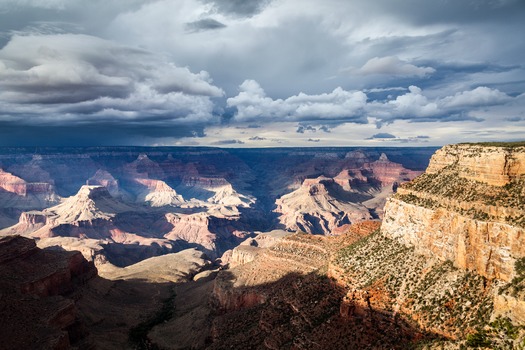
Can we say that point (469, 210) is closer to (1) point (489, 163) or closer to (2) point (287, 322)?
(1) point (489, 163)

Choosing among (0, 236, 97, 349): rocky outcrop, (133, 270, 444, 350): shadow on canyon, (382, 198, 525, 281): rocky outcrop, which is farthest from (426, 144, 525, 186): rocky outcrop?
(0, 236, 97, 349): rocky outcrop

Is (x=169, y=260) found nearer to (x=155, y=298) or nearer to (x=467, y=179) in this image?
(x=155, y=298)

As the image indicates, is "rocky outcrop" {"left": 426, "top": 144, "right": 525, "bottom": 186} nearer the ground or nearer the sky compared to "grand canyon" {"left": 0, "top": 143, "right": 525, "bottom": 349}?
nearer the sky

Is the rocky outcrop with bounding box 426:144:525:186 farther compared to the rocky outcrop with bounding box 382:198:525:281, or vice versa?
the rocky outcrop with bounding box 426:144:525:186

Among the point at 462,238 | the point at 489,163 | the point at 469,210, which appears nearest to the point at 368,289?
the point at 462,238

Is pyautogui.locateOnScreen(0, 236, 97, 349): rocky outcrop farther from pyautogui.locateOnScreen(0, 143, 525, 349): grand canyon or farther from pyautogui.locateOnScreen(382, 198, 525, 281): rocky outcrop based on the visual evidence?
pyautogui.locateOnScreen(382, 198, 525, 281): rocky outcrop

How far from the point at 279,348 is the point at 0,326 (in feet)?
149

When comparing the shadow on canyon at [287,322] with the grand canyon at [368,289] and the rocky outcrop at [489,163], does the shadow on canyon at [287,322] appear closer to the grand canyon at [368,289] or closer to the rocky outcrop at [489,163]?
the grand canyon at [368,289]

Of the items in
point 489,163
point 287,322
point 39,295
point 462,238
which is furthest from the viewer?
point 39,295

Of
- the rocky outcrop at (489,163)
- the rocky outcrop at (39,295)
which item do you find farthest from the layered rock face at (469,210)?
the rocky outcrop at (39,295)

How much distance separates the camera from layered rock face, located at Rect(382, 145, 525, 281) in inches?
1517

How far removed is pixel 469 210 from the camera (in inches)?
1700

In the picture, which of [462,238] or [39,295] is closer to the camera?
[462,238]

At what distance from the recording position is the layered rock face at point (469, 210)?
38.5 meters
